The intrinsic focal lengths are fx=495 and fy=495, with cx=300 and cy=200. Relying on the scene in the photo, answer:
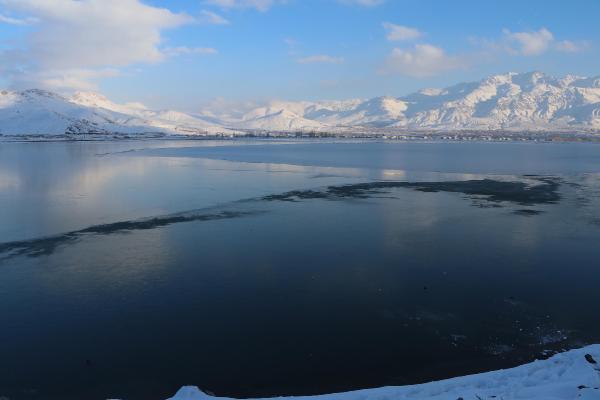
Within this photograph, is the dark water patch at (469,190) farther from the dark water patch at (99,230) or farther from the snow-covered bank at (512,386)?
the snow-covered bank at (512,386)

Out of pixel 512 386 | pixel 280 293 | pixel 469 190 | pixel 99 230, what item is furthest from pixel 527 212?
pixel 99 230

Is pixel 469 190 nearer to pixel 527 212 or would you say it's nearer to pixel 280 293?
pixel 527 212

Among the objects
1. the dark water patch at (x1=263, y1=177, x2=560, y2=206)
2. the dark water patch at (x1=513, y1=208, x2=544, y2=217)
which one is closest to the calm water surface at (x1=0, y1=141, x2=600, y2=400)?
the dark water patch at (x1=513, y1=208, x2=544, y2=217)

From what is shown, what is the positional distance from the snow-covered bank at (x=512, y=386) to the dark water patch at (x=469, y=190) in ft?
61.5

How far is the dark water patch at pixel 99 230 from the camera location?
15.9m

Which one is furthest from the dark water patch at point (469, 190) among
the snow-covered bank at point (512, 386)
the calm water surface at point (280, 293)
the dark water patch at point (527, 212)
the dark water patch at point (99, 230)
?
the snow-covered bank at point (512, 386)

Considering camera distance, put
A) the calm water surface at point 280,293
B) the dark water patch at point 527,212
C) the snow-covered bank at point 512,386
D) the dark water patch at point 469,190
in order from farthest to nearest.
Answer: the dark water patch at point 469,190 < the dark water patch at point 527,212 < the calm water surface at point 280,293 < the snow-covered bank at point 512,386

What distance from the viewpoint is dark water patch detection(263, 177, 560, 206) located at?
88.9 ft

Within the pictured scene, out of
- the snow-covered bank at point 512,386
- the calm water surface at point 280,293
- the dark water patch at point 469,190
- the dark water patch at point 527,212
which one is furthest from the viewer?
the dark water patch at point 469,190

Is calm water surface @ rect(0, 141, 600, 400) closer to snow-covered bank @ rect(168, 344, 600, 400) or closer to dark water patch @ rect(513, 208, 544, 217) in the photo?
dark water patch @ rect(513, 208, 544, 217)

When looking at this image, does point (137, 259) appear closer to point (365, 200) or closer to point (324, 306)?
point (324, 306)

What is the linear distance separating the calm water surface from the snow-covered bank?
72cm

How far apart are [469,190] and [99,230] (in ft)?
71.5

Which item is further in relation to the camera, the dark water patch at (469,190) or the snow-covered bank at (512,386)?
the dark water patch at (469,190)
